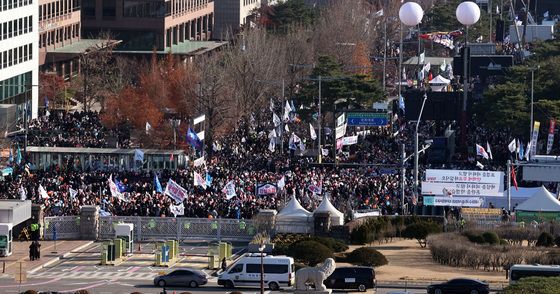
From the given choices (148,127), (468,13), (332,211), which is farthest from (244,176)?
(468,13)

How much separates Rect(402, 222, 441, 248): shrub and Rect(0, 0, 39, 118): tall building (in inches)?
1709

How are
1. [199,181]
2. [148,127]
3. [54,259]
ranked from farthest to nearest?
1. [148,127]
2. [199,181]
3. [54,259]

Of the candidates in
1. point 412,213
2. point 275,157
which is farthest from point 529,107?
point 412,213

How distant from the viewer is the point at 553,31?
185m

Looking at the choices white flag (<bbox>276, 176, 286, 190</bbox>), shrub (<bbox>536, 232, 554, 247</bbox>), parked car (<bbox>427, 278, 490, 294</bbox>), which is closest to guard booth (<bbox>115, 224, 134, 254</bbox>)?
white flag (<bbox>276, 176, 286, 190</bbox>)

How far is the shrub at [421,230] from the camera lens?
288ft

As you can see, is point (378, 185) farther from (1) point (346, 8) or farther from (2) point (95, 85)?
(1) point (346, 8)

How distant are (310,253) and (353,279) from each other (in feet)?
16.8

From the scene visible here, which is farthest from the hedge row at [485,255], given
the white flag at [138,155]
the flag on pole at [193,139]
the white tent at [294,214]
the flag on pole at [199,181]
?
the flag on pole at [193,139]

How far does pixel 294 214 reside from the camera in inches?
3492

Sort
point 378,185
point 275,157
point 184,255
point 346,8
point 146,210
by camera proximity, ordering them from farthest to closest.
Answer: point 346,8, point 275,157, point 378,185, point 146,210, point 184,255

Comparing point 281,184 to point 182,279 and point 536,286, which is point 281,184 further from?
point 536,286

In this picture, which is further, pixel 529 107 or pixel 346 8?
pixel 346 8

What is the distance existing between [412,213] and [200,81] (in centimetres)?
3546
